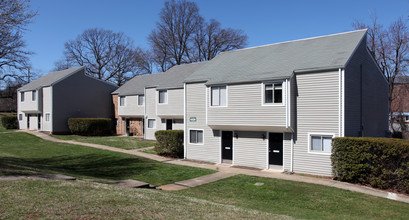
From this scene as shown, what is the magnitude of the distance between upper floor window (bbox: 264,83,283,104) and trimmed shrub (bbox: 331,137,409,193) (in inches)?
140

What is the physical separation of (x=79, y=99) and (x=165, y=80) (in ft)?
43.7

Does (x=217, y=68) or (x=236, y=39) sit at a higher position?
(x=236, y=39)

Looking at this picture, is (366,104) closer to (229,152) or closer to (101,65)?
(229,152)

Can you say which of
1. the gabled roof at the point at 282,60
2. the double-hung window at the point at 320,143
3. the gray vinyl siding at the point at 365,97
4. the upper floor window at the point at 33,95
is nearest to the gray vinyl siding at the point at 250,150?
the double-hung window at the point at 320,143

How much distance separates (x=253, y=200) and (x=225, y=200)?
109 centimetres

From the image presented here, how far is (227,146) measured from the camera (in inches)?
764

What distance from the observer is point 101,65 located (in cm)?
5862

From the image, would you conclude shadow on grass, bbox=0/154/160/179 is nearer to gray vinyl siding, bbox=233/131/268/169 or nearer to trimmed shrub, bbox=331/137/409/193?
gray vinyl siding, bbox=233/131/268/169

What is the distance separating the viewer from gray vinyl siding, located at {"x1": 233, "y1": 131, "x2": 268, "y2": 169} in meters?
17.8

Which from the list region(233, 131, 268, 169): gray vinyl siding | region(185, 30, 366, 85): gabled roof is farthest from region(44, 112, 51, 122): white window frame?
region(233, 131, 268, 169): gray vinyl siding

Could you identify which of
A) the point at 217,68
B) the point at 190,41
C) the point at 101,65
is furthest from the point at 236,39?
the point at 217,68

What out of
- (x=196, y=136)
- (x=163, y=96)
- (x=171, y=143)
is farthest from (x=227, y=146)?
(x=163, y=96)

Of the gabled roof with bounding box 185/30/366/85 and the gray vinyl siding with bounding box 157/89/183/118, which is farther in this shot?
the gray vinyl siding with bounding box 157/89/183/118

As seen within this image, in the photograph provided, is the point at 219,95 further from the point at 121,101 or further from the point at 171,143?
the point at 121,101
